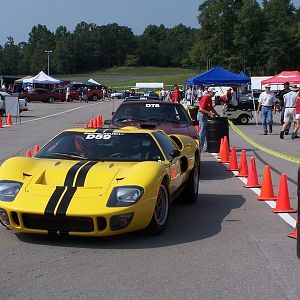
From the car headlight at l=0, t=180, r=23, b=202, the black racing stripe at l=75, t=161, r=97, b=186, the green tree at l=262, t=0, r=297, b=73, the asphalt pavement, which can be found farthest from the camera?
the green tree at l=262, t=0, r=297, b=73

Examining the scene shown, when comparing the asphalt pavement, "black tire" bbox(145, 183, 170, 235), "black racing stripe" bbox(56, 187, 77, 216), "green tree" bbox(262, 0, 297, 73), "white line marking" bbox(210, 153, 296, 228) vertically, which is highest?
"green tree" bbox(262, 0, 297, 73)

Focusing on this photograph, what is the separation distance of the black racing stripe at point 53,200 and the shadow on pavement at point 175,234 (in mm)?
471

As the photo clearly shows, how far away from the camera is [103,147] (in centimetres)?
748

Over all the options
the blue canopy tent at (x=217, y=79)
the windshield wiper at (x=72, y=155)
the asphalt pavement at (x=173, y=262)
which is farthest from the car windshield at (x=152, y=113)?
the blue canopy tent at (x=217, y=79)

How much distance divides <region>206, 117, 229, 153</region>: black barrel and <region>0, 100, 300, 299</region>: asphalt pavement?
7.41 m

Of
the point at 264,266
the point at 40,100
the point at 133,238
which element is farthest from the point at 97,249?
the point at 40,100

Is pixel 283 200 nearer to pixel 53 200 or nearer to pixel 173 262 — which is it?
pixel 173 262

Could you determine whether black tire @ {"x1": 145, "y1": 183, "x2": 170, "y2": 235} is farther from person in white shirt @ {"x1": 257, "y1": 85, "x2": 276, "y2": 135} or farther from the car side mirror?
person in white shirt @ {"x1": 257, "y1": 85, "x2": 276, "y2": 135}

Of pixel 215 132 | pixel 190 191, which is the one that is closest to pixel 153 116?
pixel 215 132

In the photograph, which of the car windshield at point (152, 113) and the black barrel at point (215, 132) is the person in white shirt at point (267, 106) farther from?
the car windshield at point (152, 113)

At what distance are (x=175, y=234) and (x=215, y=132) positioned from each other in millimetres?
9298

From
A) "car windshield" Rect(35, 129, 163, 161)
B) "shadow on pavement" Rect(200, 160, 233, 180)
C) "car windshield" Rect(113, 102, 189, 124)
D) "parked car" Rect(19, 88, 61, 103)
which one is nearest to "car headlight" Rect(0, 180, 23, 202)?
"car windshield" Rect(35, 129, 163, 161)

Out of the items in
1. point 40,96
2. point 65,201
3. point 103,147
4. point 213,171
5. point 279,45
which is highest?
point 279,45

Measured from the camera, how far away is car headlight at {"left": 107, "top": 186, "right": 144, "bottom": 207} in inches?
237
